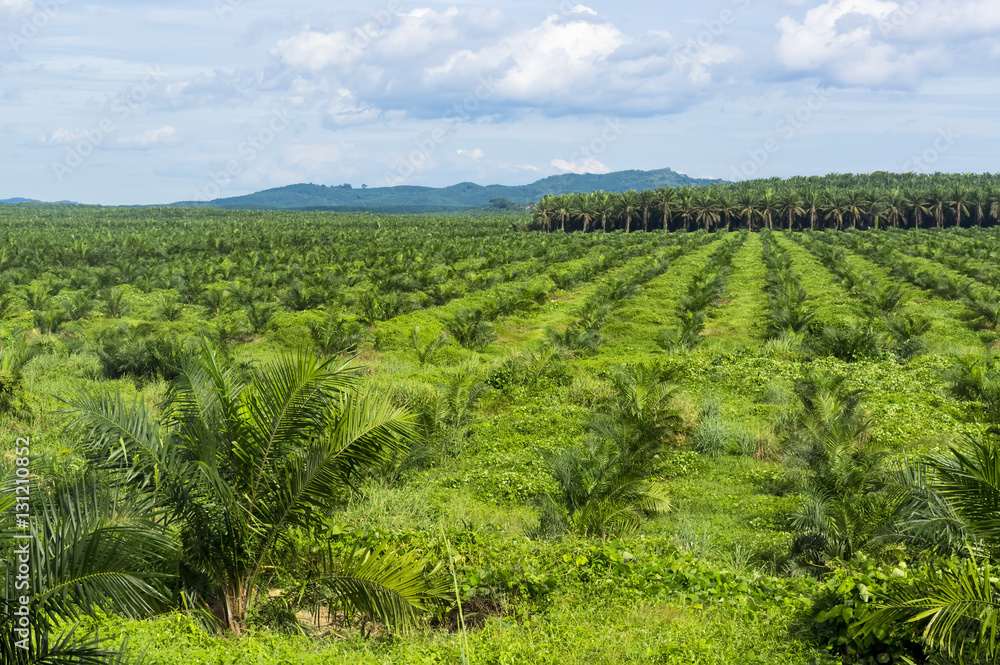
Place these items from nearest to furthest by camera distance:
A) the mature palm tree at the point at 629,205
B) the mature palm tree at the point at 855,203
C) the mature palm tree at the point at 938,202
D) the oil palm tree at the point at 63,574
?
the oil palm tree at the point at 63,574 → the mature palm tree at the point at 938,202 → the mature palm tree at the point at 855,203 → the mature palm tree at the point at 629,205

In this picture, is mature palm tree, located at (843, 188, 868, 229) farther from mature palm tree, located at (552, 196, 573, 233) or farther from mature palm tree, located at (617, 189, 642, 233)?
mature palm tree, located at (552, 196, 573, 233)

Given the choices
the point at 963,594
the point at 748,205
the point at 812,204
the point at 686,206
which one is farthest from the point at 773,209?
the point at 963,594

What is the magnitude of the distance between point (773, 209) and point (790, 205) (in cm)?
237

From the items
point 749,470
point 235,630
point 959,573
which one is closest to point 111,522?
point 235,630

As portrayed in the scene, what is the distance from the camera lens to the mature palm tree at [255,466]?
591 centimetres

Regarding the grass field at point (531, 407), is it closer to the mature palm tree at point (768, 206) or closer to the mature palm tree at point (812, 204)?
the mature palm tree at point (812, 204)

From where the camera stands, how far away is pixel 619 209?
303 ft

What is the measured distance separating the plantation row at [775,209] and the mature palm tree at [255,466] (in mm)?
85655

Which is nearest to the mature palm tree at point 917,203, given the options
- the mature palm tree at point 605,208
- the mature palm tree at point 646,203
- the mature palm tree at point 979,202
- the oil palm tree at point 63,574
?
the mature palm tree at point 979,202

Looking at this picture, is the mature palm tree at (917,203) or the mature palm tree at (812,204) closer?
the mature palm tree at (917,203)

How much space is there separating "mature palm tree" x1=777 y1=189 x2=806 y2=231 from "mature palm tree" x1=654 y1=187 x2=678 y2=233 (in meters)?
12.2

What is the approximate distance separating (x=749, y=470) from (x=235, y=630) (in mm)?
8044

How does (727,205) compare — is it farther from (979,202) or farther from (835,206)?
(979,202)

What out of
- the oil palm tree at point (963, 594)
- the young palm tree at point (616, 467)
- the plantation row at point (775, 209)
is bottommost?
the young palm tree at point (616, 467)
